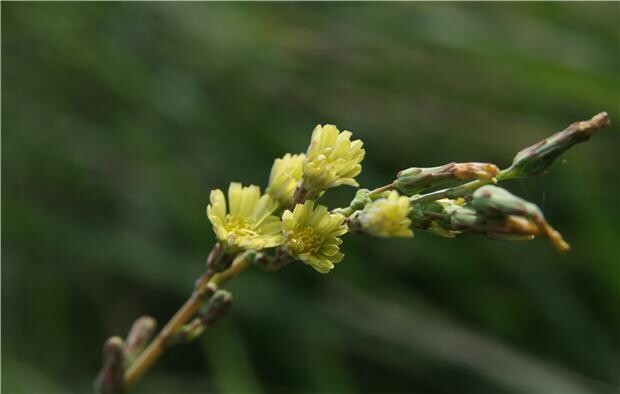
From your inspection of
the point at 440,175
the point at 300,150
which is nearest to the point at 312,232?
the point at 440,175

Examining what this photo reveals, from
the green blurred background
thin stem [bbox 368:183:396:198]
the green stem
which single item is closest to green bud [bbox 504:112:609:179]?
the green stem

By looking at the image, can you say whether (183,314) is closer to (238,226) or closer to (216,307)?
(216,307)

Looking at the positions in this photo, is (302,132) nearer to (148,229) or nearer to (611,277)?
(148,229)

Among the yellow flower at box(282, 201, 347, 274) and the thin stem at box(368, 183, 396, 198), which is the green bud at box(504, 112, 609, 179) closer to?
the thin stem at box(368, 183, 396, 198)

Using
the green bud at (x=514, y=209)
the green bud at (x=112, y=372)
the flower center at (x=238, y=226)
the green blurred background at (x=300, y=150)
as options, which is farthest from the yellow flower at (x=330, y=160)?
the green blurred background at (x=300, y=150)

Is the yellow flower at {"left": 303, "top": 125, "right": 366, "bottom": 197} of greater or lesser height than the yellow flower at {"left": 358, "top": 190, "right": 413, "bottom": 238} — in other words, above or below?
above

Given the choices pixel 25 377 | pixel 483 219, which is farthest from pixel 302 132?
pixel 483 219
